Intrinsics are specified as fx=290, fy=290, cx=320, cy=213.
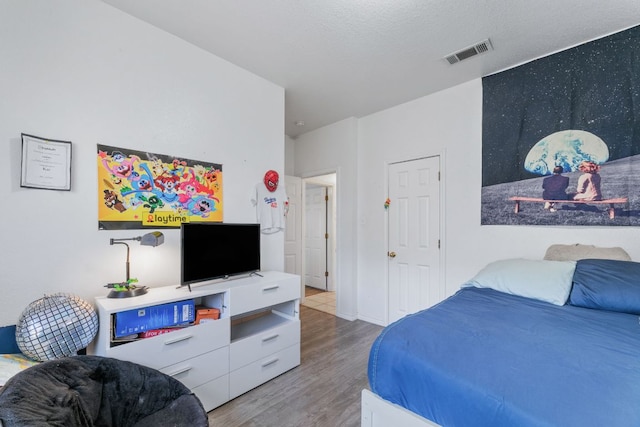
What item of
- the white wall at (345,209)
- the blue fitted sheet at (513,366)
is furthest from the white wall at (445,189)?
the blue fitted sheet at (513,366)

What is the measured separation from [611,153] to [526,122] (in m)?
0.65

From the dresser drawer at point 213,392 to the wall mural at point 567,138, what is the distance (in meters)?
2.63

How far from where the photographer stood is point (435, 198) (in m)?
3.18

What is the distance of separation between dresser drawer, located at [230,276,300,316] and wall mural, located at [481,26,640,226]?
1.94m

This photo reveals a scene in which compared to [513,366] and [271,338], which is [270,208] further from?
[513,366]

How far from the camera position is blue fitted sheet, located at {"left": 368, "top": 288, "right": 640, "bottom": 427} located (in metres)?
0.90

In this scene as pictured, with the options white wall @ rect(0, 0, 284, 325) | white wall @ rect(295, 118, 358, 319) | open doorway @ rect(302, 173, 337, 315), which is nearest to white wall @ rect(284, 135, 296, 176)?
open doorway @ rect(302, 173, 337, 315)

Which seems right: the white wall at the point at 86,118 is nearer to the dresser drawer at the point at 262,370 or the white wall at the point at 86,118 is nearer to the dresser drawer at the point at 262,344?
the dresser drawer at the point at 262,344

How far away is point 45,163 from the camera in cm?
168

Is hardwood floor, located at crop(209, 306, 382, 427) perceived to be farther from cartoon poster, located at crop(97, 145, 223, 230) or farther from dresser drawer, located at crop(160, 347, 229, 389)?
→ cartoon poster, located at crop(97, 145, 223, 230)

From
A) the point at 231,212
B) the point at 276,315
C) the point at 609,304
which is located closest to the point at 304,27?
the point at 231,212

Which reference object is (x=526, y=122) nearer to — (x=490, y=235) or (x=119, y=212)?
(x=490, y=235)

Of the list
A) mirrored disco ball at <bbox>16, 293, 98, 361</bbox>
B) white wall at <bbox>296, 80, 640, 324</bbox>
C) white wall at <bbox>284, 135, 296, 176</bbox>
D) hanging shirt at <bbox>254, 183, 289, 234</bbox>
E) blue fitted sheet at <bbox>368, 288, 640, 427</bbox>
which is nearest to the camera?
blue fitted sheet at <bbox>368, 288, 640, 427</bbox>

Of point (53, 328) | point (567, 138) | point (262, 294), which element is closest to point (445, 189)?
point (567, 138)
